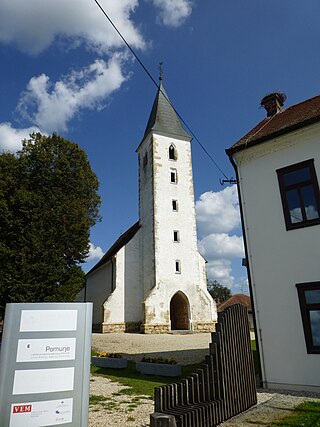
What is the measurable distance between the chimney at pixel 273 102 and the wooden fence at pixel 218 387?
9.68 metres

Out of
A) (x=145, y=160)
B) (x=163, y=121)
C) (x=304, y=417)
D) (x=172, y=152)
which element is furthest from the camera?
(x=145, y=160)

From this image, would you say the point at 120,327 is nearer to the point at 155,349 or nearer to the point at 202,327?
the point at 202,327

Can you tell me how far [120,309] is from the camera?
90.1 ft

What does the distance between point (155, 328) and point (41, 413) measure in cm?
2293

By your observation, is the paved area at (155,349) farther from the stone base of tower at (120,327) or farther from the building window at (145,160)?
the building window at (145,160)

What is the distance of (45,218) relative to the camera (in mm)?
20891

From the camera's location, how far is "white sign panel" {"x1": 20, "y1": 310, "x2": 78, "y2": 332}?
404 cm

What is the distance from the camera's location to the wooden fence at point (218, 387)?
5.25 m

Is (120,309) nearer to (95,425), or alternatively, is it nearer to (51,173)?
(51,173)

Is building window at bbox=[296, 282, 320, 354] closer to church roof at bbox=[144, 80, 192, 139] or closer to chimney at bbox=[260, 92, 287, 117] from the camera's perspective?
chimney at bbox=[260, 92, 287, 117]

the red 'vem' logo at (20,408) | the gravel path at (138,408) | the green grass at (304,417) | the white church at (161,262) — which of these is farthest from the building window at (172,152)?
the red 'vem' logo at (20,408)

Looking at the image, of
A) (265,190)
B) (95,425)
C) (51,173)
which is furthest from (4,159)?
(95,425)

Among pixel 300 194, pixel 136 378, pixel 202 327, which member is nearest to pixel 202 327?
pixel 202 327

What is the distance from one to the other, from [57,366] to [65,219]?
18.7 m
